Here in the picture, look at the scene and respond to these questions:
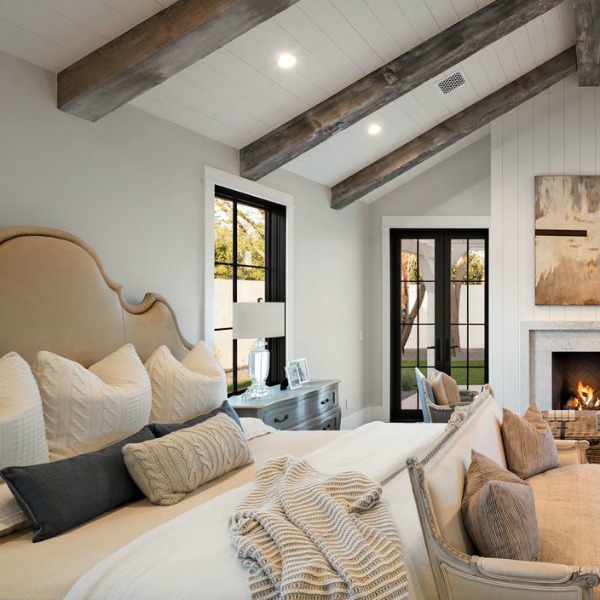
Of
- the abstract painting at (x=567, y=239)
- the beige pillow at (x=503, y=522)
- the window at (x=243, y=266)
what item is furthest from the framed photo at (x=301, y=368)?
the beige pillow at (x=503, y=522)

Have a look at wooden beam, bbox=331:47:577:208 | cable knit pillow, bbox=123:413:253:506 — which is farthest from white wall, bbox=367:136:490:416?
cable knit pillow, bbox=123:413:253:506

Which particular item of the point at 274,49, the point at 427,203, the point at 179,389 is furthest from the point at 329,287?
the point at 179,389

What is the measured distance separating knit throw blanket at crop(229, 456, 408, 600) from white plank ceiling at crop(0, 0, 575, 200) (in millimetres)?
2076

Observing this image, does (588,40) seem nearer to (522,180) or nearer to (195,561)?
(522,180)

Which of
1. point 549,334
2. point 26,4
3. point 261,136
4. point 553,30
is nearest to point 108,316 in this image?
point 26,4

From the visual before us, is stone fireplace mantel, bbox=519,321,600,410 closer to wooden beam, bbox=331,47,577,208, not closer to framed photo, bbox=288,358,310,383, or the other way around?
wooden beam, bbox=331,47,577,208

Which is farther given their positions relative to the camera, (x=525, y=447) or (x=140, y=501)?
(x=525, y=447)

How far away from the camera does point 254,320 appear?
14.4 ft

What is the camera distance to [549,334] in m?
6.53

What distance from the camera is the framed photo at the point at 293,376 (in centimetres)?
511

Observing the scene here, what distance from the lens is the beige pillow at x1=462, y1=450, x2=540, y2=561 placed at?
6.38 feet

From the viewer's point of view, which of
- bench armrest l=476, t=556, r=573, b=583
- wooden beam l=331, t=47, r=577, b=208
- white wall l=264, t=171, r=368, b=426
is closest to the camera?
bench armrest l=476, t=556, r=573, b=583

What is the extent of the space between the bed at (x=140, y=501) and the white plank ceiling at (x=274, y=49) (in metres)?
0.86

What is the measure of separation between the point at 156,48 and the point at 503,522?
7.73 ft
